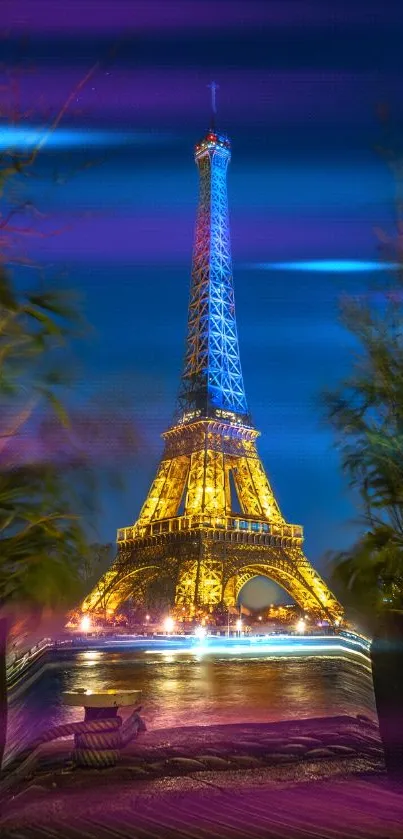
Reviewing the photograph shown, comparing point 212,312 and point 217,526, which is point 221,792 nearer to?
point 217,526

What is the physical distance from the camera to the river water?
15.0 meters

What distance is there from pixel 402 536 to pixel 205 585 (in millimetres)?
38799

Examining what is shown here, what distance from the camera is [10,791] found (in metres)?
7.93

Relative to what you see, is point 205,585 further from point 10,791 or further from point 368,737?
point 10,791

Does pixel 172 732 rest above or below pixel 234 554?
below

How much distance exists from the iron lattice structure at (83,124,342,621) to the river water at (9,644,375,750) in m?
10.6

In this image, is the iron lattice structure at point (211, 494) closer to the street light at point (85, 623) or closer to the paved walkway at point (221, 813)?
the street light at point (85, 623)

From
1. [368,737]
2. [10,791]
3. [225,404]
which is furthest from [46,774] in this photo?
[225,404]

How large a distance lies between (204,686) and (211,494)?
2950 centimetres

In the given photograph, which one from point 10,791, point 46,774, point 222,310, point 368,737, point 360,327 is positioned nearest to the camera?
point 360,327

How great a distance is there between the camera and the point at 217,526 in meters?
48.0

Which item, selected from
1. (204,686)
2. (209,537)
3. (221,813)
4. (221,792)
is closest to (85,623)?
(209,537)

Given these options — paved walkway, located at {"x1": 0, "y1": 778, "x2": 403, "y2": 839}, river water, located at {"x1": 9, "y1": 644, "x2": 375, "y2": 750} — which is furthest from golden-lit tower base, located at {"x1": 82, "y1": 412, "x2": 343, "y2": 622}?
paved walkway, located at {"x1": 0, "y1": 778, "x2": 403, "y2": 839}

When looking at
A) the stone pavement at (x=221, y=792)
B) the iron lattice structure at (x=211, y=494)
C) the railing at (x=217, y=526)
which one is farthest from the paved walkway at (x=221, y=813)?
the railing at (x=217, y=526)
